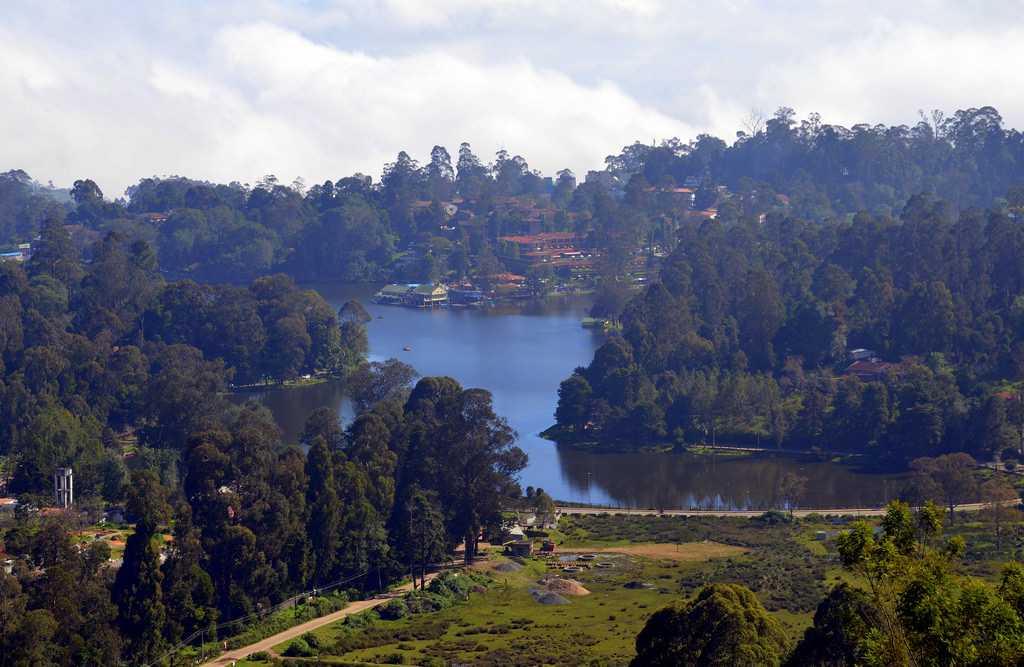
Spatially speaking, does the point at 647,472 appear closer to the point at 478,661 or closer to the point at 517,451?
the point at 517,451

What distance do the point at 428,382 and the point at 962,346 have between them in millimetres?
28100

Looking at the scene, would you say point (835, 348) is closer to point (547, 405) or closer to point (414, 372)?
point (547, 405)

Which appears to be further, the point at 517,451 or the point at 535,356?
the point at 535,356

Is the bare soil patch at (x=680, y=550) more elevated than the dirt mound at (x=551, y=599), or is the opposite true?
the bare soil patch at (x=680, y=550)

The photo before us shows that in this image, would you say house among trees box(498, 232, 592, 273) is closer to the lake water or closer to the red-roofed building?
the lake water

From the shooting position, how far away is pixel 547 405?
2653 inches

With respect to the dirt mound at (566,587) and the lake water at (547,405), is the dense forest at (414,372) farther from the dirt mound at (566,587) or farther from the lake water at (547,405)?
the dirt mound at (566,587)

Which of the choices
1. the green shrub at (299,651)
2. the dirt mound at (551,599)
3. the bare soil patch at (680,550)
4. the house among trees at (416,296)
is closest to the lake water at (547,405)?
the house among trees at (416,296)

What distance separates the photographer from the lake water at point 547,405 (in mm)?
53969

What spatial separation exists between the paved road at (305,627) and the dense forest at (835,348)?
883 inches

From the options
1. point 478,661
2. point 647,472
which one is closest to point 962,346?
point 647,472

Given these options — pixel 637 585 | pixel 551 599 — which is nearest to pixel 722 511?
pixel 637 585

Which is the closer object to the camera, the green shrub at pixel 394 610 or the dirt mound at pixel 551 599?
the green shrub at pixel 394 610

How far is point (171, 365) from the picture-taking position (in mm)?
68062
